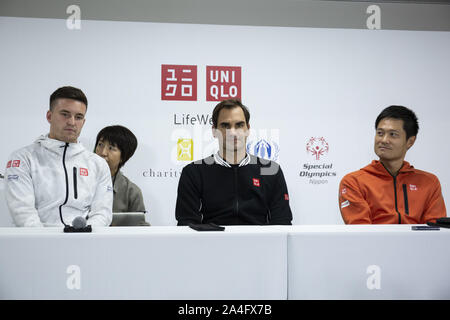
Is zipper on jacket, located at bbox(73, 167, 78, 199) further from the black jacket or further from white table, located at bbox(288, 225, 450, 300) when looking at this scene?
Answer: white table, located at bbox(288, 225, 450, 300)

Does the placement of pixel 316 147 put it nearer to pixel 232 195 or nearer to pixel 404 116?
pixel 404 116

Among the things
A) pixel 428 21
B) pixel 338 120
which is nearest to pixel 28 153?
pixel 338 120

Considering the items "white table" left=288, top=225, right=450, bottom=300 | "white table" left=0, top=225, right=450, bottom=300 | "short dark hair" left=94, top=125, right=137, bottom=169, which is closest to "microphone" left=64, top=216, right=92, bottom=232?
"white table" left=0, top=225, right=450, bottom=300

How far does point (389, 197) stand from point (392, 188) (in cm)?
6

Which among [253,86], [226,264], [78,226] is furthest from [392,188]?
[78,226]

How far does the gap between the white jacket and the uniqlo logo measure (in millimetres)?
1041

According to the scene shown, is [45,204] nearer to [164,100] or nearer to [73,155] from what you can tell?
[73,155]

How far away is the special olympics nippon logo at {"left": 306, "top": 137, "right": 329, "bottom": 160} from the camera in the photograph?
2738 millimetres

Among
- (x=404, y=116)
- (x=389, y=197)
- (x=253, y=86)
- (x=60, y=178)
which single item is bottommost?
(x=389, y=197)

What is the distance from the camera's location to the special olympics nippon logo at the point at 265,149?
2719 millimetres

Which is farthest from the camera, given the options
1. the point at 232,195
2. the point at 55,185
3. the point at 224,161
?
the point at 224,161

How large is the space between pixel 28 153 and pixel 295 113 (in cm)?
174

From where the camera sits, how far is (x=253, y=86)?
2721 millimetres

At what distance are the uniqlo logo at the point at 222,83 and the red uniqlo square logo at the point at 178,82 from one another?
0.35 ft
